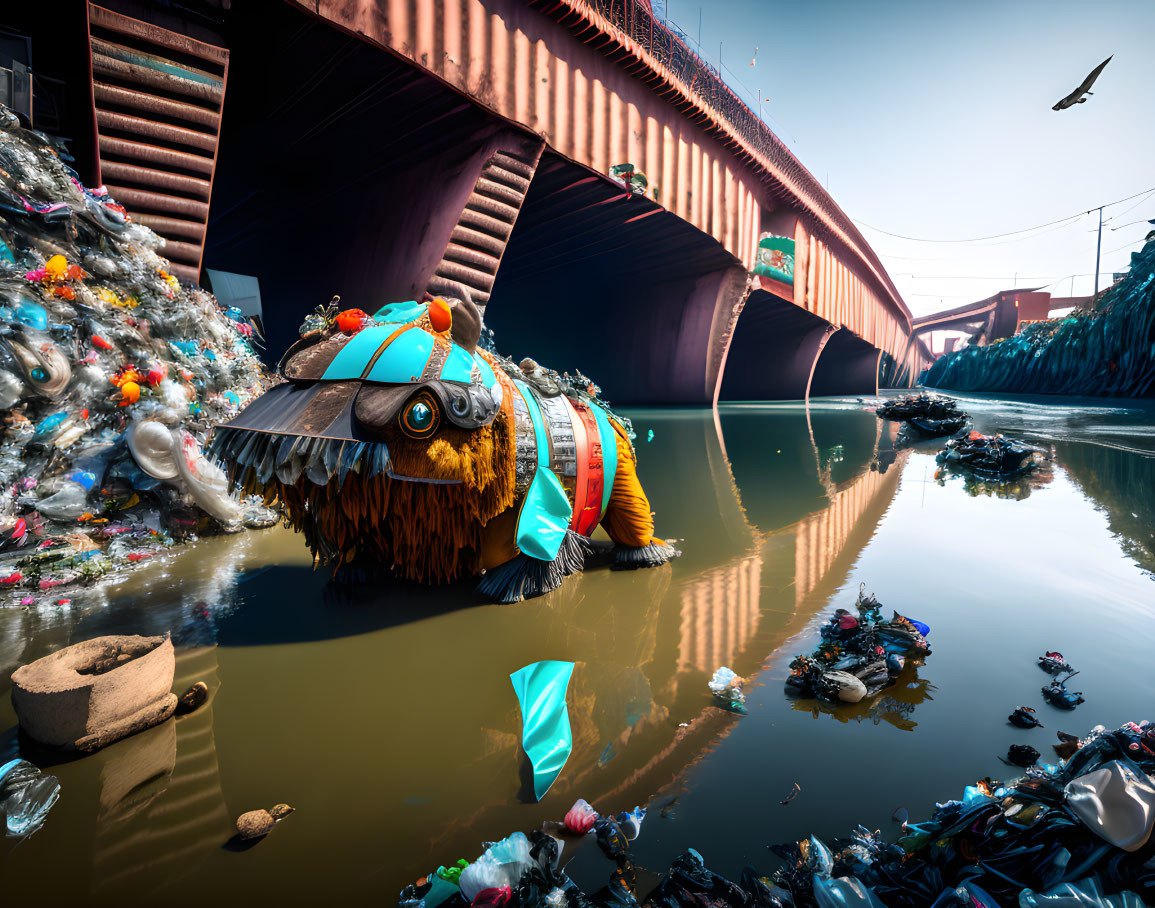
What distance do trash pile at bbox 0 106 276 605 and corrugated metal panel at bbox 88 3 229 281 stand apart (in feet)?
1.92

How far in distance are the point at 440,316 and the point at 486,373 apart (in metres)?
0.37

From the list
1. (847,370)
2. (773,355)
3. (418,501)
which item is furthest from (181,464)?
(847,370)

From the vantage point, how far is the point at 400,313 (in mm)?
2736

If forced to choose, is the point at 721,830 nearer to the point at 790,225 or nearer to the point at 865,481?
the point at 865,481

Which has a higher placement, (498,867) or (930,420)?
(930,420)

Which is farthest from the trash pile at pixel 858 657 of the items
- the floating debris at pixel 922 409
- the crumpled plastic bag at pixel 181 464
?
the floating debris at pixel 922 409

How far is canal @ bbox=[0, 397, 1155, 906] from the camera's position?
1.39 meters

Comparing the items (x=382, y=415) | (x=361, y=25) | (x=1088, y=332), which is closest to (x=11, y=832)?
(x=382, y=415)

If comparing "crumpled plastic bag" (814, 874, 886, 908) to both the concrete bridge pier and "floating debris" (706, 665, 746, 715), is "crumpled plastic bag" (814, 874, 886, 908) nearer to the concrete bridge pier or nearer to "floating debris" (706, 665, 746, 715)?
"floating debris" (706, 665, 746, 715)

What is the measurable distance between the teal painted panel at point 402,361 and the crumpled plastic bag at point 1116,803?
2455 mm

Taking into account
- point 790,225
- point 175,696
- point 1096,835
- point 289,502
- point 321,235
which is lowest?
point 175,696

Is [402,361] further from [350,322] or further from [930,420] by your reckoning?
[930,420]

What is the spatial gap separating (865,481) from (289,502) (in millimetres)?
6354

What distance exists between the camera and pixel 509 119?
7254 mm
